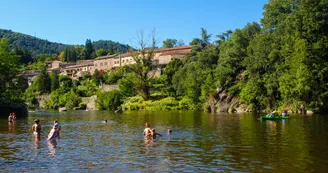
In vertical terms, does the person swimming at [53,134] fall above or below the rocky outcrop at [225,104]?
below

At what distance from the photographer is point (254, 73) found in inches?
2891

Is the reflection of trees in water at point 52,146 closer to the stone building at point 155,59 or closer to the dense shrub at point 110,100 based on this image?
the dense shrub at point 110,100

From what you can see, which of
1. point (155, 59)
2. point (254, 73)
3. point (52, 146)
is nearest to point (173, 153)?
point (52, 146)

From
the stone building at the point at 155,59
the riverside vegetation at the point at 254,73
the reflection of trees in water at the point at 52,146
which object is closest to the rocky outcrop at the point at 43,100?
the riverside vegetation at the point at 254,73

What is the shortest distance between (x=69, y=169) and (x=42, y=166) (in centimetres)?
172

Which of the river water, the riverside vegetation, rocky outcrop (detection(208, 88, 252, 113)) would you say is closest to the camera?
the river water

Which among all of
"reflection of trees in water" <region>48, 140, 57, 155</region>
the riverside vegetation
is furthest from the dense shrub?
"reflection of trees in water" <region>48, 140, 57, 155</region>

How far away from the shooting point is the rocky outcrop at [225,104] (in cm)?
7636

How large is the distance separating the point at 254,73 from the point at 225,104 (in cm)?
1041

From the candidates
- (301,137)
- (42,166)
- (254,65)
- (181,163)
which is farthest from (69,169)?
(254,65)

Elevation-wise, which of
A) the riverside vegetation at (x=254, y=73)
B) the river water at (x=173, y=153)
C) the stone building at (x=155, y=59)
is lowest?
the river water at (x=173, y=153)

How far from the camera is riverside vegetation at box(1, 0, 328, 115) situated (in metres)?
60.2

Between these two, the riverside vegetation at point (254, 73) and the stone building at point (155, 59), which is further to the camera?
the stone building at point (155, 59)

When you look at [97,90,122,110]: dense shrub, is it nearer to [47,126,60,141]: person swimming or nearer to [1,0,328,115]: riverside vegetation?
[1,0,328,115]: riverside vegetation
